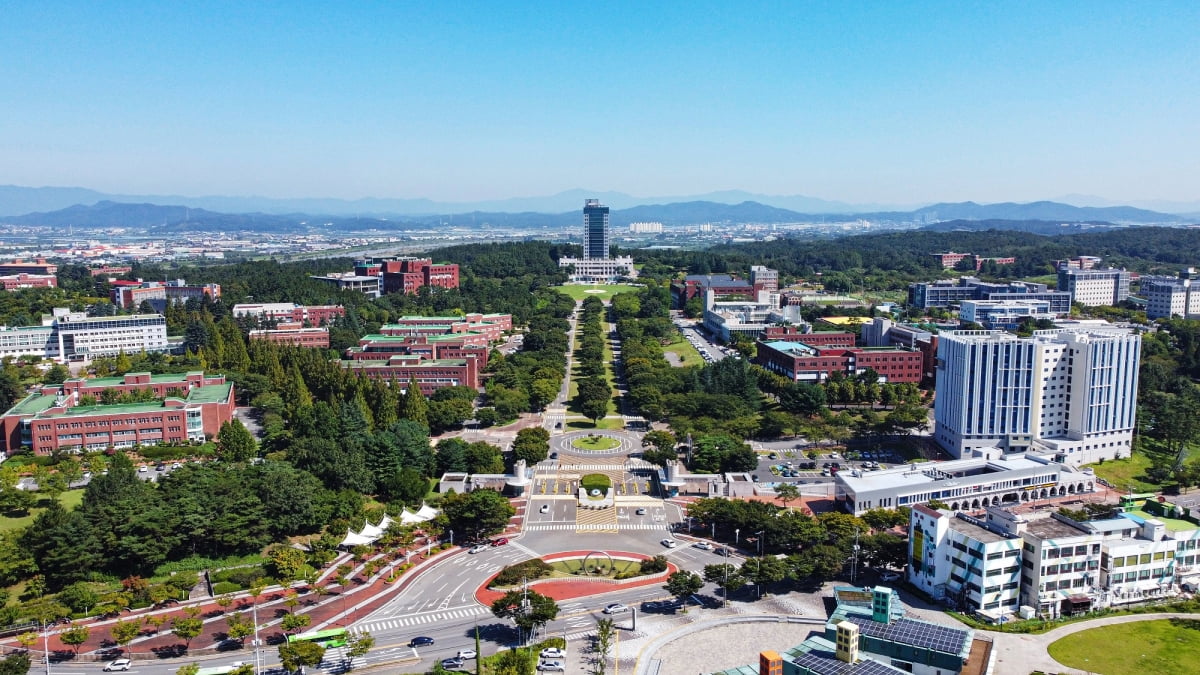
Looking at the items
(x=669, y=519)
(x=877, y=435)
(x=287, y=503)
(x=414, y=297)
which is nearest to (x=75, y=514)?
(x=287, y=503)

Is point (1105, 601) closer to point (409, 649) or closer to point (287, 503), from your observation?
point (409, 649)

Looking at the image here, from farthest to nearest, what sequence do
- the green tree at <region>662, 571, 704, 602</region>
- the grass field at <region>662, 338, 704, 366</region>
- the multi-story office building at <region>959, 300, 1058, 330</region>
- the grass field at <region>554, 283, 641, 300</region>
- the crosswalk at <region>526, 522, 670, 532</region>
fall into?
the grass field at <region>554, 283, 641, 300</region> → the multi-story office building at <region>959, 300, 1058, 330</region> → the grass field at <region>662, 338, 704, 366</region> → the crosswalk at <region>526, 522, 670, 532</region> → the green tree at <region>662, 571, 704, 602</region>

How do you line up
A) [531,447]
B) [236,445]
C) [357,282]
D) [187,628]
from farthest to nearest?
[357,282] < [531,447] < [236,445] < [187,628]

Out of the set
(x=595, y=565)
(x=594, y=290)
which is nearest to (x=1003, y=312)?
(x=594, y=290)

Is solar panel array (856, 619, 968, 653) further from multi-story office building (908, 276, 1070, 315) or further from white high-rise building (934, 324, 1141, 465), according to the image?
Result: multi-story office building (908, 276, 1070, 315)

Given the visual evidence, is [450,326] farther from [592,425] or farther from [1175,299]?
[1175,299]

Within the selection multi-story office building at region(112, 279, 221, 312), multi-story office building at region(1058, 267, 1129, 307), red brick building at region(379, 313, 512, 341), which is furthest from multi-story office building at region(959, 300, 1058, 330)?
multi-story office building at region(112, 279, 221, 312)
